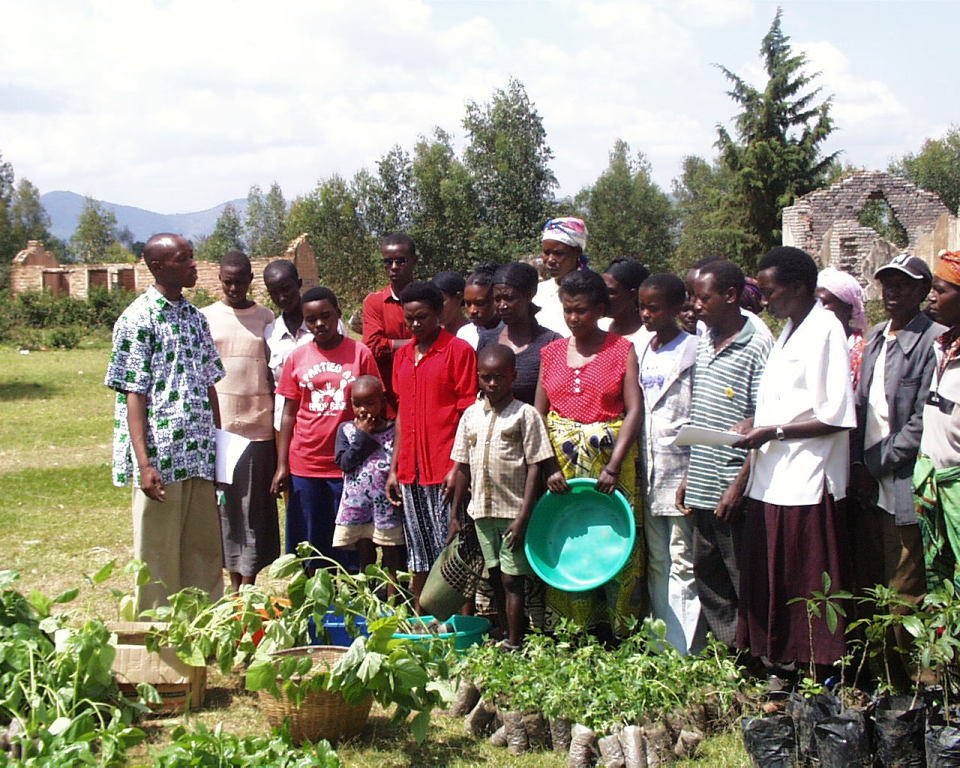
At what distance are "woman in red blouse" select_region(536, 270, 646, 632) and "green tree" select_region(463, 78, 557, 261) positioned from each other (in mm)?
30423

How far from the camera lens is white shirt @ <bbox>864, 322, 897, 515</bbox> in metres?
3.89

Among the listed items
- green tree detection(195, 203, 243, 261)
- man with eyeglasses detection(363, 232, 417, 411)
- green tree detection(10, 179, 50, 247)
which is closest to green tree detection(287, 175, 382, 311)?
green tree detection(195, 203, 243, 261)

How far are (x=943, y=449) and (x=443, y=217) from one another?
35.0 m

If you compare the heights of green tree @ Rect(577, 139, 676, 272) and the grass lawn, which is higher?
green tree @ Rect(577, 139, 676, 272)

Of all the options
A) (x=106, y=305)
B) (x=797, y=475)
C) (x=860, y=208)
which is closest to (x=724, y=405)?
(x=797, y=475)

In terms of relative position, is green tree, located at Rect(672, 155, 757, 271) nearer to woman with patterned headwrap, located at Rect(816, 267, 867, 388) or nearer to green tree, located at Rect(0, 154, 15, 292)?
woman with patterned headwrap, located at Rect(816, 267, 867, 388)

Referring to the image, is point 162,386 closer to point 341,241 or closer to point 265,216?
point 341,241

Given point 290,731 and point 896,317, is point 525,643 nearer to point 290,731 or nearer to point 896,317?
point 290,731

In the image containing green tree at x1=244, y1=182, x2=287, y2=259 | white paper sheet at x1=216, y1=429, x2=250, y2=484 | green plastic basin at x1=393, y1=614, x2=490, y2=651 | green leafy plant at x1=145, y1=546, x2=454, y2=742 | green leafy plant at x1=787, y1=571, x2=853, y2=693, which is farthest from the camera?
green tree at x1=244, y1=182, x2=287, y2=259

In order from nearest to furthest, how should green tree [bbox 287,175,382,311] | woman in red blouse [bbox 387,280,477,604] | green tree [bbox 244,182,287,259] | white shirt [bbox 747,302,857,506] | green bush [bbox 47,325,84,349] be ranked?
white shirt [bbox 747,302,857,506] → woman in red blouse [bbox 387,280,477,604] → green bush [bbox 47,325,84,349] → green tree [bbox 287,175,382,311] → green tree [bbox 244,182,287,259]

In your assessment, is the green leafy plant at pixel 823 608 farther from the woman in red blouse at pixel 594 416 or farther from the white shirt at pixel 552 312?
the white shirt at pixel 552 312

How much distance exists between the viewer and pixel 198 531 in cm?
463

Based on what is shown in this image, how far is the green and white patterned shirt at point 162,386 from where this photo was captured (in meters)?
4.33

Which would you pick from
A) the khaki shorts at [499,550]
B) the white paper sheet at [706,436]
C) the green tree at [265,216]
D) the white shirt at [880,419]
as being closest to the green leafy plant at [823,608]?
the white shirt at [880,419]
